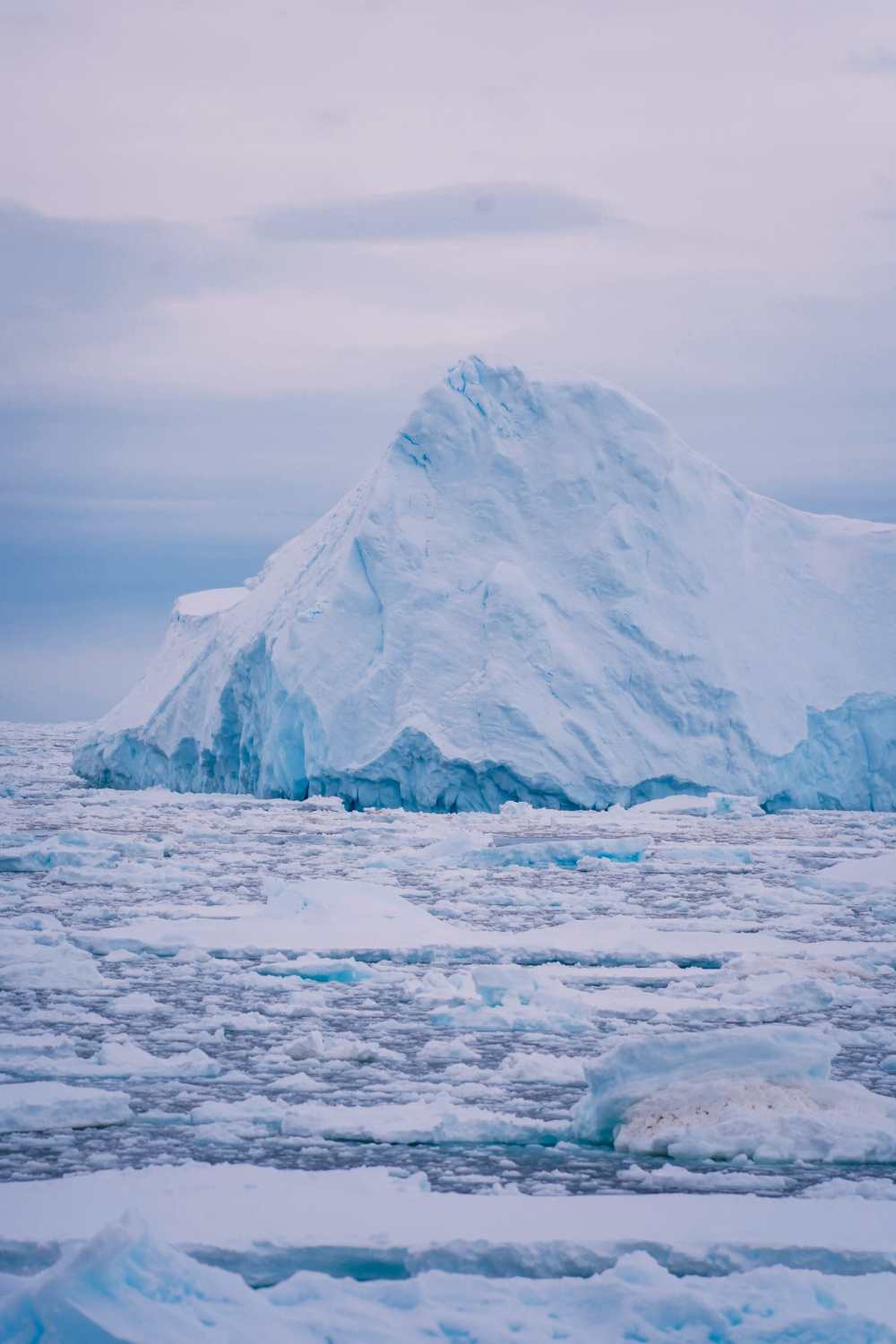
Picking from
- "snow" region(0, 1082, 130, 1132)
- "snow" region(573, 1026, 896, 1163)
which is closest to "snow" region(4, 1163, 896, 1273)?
"snow" region(573, 1026, 896, 1163)

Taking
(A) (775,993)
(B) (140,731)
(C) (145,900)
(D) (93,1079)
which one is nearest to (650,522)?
(B) (140,731)

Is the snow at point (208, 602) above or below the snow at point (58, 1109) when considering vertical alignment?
above

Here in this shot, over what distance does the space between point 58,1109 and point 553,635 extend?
14204 mm

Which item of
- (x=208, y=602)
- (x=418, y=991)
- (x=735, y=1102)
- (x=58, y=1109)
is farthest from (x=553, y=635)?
(x=58, y=1109)

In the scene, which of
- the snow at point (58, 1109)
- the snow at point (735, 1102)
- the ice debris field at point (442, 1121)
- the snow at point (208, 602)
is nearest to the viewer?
the ice debris field at point (442, 1121)

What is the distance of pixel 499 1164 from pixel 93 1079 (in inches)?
62.0

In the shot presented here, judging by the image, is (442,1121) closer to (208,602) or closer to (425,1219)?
(425,1219)

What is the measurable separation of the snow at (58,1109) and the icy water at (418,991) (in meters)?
0.06

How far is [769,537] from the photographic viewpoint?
21328mm

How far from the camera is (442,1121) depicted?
4.33 m

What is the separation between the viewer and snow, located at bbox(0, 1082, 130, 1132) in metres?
4.34

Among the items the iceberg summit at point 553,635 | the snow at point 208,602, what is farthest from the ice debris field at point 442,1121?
the snow at point 208,602

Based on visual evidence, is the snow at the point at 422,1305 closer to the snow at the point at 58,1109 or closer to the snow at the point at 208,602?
the snow at the point at 58,1109

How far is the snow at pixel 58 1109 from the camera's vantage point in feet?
14.2
